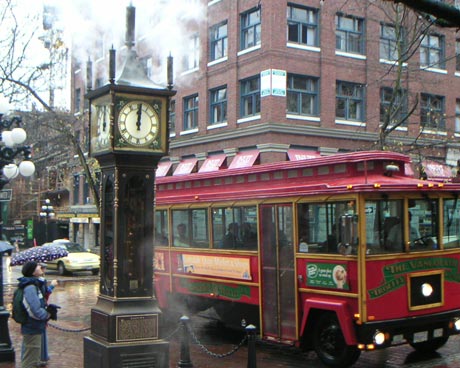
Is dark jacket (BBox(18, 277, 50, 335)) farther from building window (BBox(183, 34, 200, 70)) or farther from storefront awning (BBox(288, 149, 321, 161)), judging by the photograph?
building window (BBox(183, 34, 200, 70))

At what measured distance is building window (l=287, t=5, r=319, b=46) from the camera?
28.0m

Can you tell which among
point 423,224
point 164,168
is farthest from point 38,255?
point 164,168

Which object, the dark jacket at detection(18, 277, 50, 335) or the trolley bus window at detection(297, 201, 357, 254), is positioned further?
the trolley bus window at detection(297, 201, 357, 254)

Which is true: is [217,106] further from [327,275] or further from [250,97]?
[327,275]

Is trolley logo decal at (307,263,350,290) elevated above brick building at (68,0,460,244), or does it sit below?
below

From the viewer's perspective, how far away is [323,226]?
32.9ft

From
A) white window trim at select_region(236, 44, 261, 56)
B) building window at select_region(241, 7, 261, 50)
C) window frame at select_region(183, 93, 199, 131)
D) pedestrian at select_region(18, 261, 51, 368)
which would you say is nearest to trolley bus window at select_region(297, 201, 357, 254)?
pedestrian at select_region(18, 261, 51, 368)

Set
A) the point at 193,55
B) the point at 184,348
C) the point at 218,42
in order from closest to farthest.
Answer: the point at 184,348, the point at 193,55, the point at 218,42

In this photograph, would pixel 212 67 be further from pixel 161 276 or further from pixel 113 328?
pixel 113 328

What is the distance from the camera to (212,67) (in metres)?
30.5

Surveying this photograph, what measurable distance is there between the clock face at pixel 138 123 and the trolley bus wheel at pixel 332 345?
12.6 ft

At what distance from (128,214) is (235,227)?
12.4ft

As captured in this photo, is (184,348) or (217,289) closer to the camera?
(184,348)

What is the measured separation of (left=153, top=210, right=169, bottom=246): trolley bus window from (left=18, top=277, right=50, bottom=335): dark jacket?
528 cm
